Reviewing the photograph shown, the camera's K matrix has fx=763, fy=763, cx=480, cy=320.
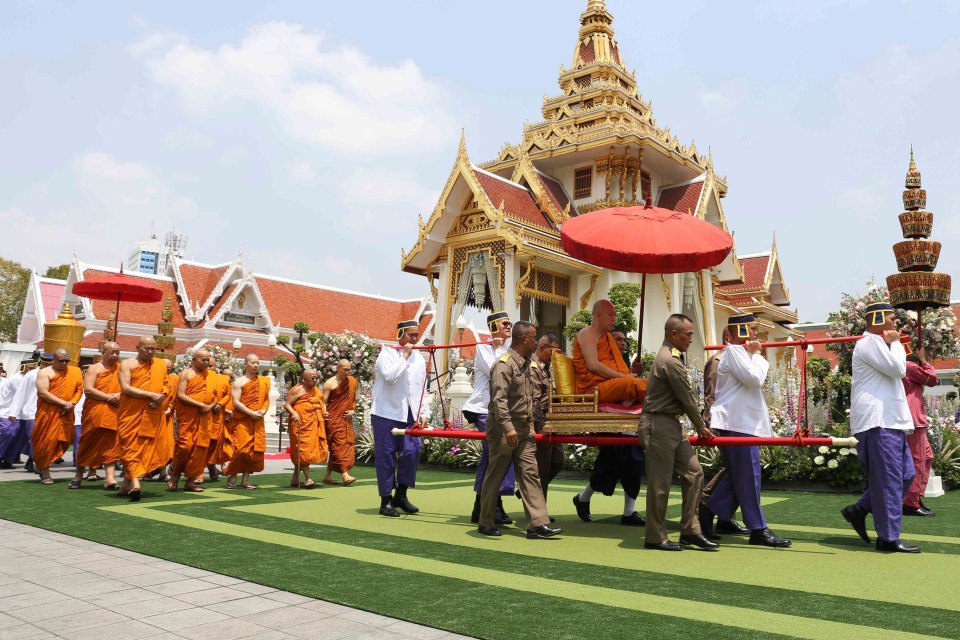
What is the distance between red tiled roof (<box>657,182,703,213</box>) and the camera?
22.8m

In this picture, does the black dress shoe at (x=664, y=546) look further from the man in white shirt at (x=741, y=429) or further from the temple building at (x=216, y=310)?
the temple building at (x=216, y=310)

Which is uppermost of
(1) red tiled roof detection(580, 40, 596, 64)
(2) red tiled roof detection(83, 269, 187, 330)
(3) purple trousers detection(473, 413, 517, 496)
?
A: (1) red tiled roof detection(580, 40, 596, 64)

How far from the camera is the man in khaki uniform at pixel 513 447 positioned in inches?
235

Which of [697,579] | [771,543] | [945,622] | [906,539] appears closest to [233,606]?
Result: [697,579]

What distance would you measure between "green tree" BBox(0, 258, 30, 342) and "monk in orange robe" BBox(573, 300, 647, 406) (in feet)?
A: 141

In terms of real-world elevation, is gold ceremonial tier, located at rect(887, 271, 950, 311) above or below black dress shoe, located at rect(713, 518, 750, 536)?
above

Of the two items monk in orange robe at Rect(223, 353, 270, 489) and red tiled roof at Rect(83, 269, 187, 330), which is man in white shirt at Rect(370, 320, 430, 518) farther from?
red tiled roof at Rect(83, 269, 187, 330)

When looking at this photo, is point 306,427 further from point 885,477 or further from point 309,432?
point 885,477

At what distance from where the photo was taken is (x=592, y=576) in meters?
4.50

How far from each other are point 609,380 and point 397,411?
2.31 meters

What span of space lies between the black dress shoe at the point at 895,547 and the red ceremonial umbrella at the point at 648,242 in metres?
2.28

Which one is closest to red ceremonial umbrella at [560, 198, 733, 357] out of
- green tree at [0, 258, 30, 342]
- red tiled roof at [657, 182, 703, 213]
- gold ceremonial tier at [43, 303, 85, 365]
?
gold ceremonial tier at [43, 303, 85, 365]

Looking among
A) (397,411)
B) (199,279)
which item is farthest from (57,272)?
(397,411)

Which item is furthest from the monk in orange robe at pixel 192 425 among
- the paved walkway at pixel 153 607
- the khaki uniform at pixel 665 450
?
the khaki uniform at pixel 665 450
